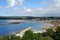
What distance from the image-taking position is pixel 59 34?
27.8 ft

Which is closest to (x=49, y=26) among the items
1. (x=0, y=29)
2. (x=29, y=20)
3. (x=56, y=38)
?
(x=29, y=20)

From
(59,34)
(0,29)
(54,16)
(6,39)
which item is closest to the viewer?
Result: (6,39)

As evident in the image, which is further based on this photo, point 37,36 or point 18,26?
point 18,26

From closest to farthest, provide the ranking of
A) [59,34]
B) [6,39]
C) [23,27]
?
[6,39], [59,34], [23,27]

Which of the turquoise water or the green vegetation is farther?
the turquoise water

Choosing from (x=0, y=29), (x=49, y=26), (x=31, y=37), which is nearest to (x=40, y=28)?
(x=49, y=26)

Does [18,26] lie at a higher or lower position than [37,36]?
lower

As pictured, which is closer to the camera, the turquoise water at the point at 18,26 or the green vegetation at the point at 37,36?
the green vegetation at the point at 37,36

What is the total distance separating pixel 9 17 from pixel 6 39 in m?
5.03

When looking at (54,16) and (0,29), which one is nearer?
(0,29)

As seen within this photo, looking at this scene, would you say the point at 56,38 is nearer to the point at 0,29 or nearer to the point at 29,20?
the point at 29,20

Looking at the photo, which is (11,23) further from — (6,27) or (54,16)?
(54,16)

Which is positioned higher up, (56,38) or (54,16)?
(54,16)

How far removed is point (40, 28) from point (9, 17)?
7.26ft
